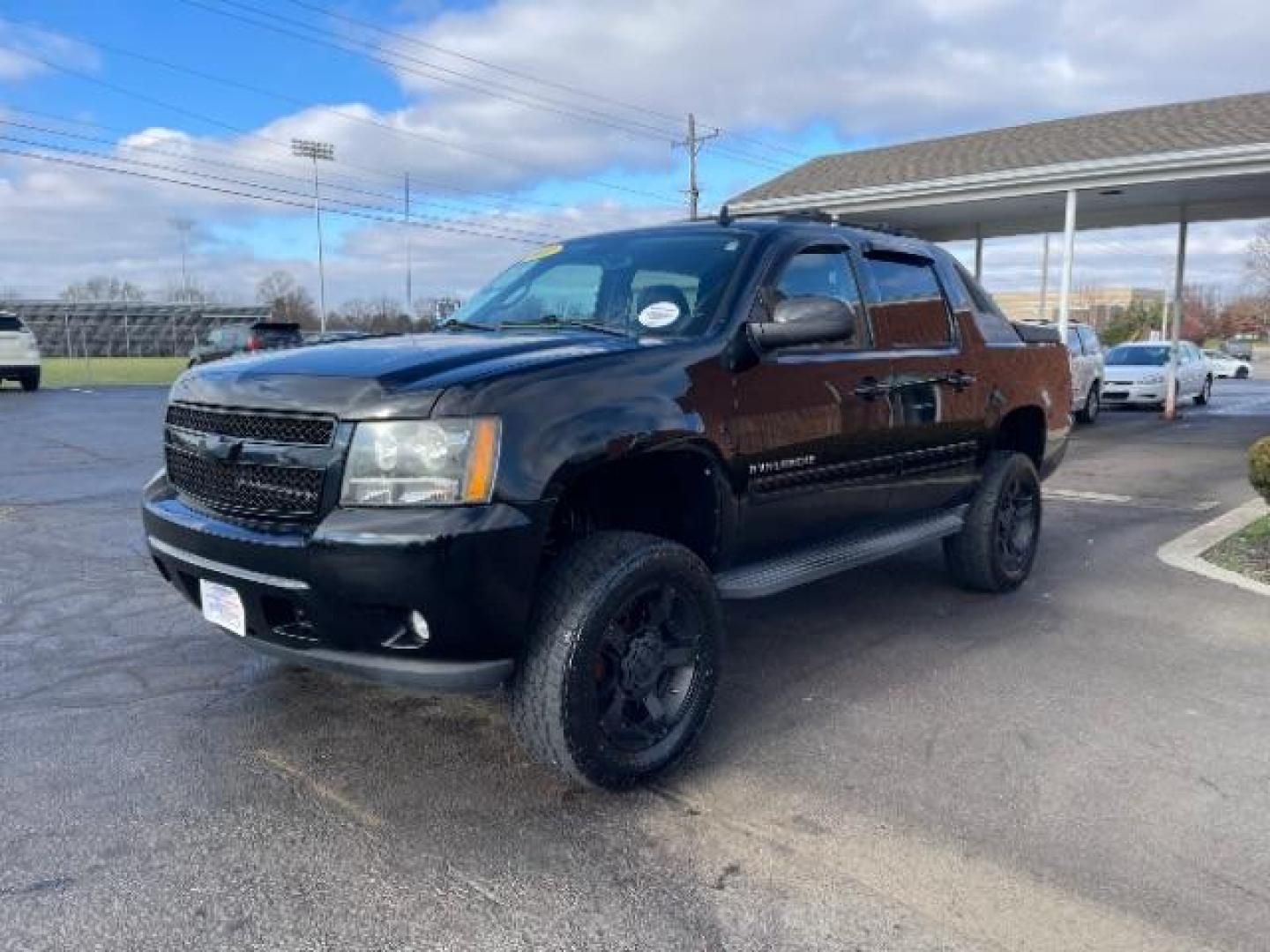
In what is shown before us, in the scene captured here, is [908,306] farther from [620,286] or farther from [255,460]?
[255,460]

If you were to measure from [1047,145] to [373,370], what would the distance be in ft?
54.8

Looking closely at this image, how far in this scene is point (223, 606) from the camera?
329 centimetres

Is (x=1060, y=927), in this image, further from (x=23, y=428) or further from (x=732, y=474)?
(x=23, y=428)

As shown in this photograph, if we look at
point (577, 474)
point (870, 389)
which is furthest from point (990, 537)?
point (577, 474)

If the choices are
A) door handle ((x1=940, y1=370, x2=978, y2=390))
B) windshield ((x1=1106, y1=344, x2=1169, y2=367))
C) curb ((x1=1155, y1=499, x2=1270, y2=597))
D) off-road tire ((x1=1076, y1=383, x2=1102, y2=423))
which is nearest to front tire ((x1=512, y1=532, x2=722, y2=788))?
door handle ((x1=940, y1=370, x2=978, y2=390))

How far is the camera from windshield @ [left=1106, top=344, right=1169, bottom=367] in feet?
68.6

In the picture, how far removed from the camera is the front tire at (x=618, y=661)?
305cm

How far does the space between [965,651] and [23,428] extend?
14.5 metres

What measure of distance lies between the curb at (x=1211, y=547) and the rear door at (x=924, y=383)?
1.96m

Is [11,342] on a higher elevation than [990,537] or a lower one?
higher

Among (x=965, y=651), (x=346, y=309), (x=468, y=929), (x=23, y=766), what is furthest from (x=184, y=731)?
(x=346, y=309)

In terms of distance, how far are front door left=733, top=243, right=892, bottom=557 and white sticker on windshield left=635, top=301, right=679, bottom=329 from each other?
0.35 meters

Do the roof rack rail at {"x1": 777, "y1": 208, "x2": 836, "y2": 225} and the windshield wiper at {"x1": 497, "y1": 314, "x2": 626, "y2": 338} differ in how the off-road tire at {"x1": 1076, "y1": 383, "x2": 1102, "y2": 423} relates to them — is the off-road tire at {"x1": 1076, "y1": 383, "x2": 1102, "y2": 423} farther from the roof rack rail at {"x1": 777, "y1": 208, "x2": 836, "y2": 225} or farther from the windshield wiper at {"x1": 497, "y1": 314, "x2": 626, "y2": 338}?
the windshield wiper at {"x1": 497, "y1": 314, "x2": 626, "y2": 338}

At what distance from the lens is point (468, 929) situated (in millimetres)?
2535
